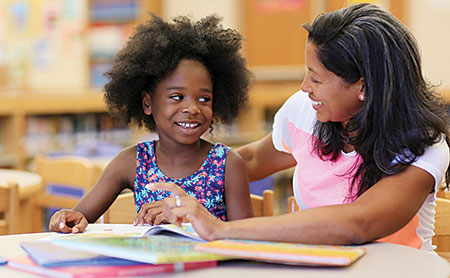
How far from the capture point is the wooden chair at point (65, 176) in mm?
3076

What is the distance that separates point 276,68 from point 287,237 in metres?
5.25

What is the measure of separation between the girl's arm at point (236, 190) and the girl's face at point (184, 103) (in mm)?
121

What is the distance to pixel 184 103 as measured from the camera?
1712mm

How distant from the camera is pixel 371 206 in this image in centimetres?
119

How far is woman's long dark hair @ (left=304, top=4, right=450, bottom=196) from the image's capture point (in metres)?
1.30

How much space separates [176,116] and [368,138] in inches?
22.2

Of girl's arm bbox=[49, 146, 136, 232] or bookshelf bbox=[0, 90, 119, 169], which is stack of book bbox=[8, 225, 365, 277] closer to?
girl's arm bbox=[49, 146, 136, 232]

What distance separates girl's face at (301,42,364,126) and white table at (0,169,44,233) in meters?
1.82

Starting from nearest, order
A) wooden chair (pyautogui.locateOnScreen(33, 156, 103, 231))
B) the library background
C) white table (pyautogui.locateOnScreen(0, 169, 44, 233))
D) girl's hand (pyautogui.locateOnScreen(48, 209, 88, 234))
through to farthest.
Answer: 1. girl's hand (pyautogui.locateOnScreen(48, 209, 88, 234))
2. white table (pyautogui.locateOnScreen(0, 169, 44, 233))
3. wooden chair (pyautogui.locateOnScreen(33, 156, 103, 231))
4. the library background

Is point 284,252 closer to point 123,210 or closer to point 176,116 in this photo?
point 176,116

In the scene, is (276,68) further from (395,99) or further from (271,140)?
(395,99)

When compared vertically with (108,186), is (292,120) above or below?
above

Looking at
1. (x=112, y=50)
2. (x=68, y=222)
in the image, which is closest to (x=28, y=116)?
(x=112, y=50)

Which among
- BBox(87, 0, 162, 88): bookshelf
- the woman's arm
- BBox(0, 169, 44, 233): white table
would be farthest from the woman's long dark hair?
BBox(87, 0, 162, 88): bookshelf
